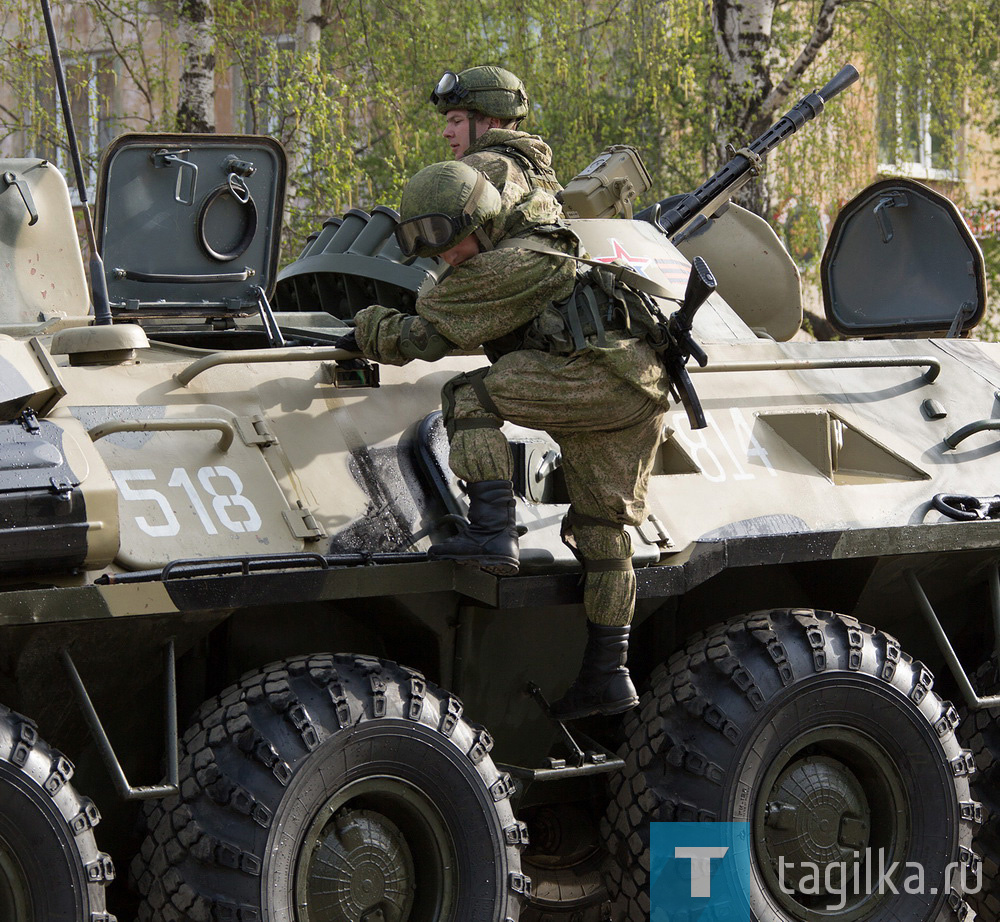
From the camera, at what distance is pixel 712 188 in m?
6.93

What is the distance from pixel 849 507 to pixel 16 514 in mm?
2807

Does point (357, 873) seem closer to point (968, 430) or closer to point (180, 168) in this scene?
point (180, 168)

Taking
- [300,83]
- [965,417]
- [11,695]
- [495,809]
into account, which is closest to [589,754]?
[495,809]

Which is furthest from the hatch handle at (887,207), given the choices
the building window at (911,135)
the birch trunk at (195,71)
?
the building window at (911,135)

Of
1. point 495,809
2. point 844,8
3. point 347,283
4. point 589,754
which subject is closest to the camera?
point 495,809

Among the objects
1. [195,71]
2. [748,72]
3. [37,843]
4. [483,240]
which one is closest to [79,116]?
[195,71]

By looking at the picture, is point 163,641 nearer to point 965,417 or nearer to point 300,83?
point 965,417

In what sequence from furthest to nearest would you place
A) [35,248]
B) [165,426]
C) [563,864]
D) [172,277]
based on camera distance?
[563,864] → [172,277] → [35,248] → [165,426]

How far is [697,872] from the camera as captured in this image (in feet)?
16.1

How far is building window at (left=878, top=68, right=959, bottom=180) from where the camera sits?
50.8 ft

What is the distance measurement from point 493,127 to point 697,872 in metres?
2.35

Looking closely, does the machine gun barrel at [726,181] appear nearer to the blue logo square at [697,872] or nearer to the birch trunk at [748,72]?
the blue logo square at [697,872]

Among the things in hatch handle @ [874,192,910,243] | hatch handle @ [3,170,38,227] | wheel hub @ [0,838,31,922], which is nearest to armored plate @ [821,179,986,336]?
hatch handle @ [874,192,910,243]

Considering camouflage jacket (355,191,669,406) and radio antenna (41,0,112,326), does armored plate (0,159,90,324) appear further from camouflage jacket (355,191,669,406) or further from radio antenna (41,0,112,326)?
camouflage jacket (355,191,669,406)
